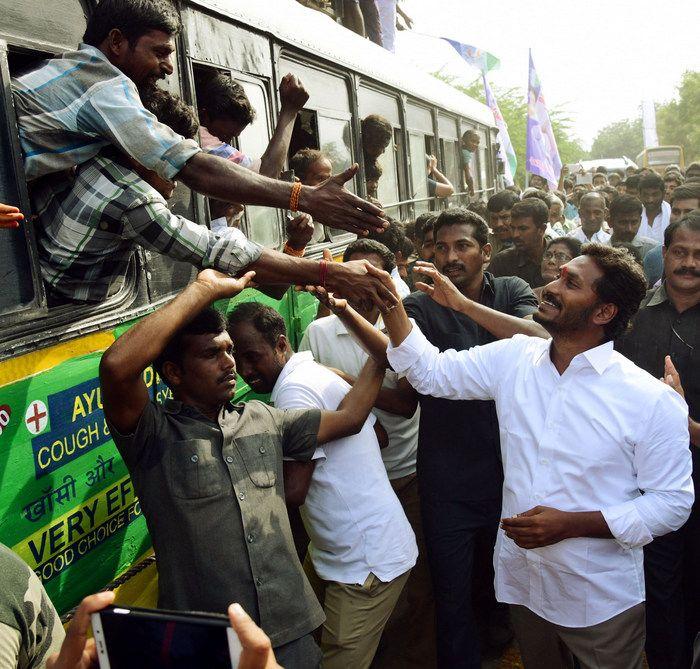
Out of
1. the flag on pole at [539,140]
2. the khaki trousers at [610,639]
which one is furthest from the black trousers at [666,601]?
the flag on pole at [539,140]

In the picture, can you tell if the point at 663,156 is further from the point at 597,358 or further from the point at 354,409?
the point at 354,409

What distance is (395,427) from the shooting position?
136 inches

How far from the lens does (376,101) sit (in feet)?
19.7

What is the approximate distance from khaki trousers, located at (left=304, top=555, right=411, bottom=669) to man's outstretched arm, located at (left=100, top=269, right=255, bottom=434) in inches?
42.1

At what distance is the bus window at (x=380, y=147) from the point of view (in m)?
5.63

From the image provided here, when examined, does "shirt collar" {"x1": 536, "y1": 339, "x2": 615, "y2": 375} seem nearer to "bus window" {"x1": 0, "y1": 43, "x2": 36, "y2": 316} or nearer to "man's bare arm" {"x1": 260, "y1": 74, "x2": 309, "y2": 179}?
"man's bare arm" {"x1": 260, "y1": 74, "x2": 309, "y2": 179}

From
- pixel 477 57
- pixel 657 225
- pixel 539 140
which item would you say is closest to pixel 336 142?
pixel 657 225

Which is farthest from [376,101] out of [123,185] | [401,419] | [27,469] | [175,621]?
[175,621]

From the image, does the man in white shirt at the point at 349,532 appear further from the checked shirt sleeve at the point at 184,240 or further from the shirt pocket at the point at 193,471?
the checked shirt sleeve at the point at 184,240

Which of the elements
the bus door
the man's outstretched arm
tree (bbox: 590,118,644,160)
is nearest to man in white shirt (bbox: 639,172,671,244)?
the bus door

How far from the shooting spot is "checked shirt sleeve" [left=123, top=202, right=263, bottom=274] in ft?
6.91

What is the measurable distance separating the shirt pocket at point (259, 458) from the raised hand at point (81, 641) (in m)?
1.04

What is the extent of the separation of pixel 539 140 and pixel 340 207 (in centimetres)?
1033

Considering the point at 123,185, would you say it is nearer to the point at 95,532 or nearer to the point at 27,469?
the point at 27,469
